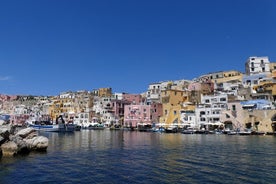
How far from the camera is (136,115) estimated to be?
345ft

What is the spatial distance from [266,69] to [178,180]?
315ft

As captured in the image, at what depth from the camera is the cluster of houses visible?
75.2m

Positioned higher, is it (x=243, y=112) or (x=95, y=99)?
(x=95, y=99)

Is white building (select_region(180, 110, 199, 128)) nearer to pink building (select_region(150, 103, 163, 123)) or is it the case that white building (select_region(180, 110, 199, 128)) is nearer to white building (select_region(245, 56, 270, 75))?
pink building (select_region(150, 103, 163, 123))

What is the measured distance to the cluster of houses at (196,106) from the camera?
247ft

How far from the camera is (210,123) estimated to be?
79688 mm

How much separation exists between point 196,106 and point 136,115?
2614 cm

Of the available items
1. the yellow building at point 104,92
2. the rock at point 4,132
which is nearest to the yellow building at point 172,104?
the yellow building at point 104,92

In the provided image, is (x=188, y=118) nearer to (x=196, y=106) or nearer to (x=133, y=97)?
(x=196, y=106)

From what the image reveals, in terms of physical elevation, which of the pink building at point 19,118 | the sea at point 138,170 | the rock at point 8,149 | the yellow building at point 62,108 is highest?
the yellow building at point 62,108

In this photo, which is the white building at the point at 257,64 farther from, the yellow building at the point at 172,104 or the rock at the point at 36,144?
the rock at the point at 36,144

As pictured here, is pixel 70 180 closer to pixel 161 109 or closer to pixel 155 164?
pixel 155 164

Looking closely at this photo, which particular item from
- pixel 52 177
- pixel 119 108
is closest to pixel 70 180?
pixel 52 177

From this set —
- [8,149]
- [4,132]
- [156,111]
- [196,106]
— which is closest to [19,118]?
[156,111]
